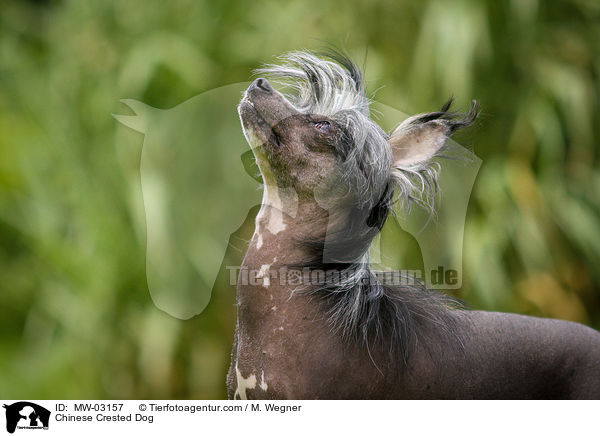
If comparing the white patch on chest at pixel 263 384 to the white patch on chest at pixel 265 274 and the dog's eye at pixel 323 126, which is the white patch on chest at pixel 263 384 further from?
the dog's eye at pixel 323 126

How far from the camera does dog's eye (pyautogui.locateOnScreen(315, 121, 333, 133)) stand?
1.42m

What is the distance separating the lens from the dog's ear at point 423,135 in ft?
4.81

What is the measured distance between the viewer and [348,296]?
1.45 meters

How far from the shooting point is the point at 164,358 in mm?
2914

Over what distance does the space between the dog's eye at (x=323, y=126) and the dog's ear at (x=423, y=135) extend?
15cm

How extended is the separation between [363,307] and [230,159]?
1508mm

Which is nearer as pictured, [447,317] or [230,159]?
[447,317]

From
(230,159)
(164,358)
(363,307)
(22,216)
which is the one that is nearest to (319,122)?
(363,307)

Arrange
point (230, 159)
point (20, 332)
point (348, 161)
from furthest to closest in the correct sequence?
point (20, 332) → point (230, 159) → point (348, 161)

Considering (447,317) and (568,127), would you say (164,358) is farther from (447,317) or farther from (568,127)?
(568,127)
